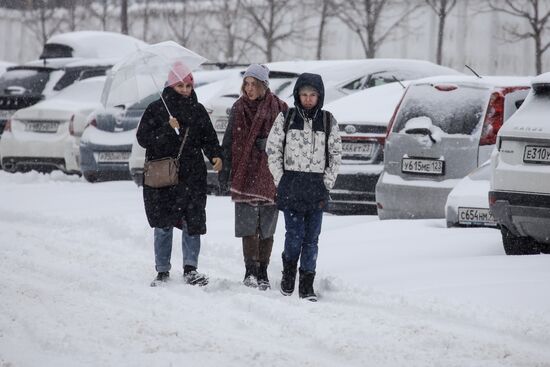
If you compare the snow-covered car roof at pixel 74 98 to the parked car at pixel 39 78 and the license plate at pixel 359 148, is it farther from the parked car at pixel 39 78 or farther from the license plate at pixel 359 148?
the license plate at pixel 359 148

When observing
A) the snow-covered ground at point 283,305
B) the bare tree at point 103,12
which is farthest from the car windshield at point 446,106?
the bare tree at point 103,12

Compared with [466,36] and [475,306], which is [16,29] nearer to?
[466,36]

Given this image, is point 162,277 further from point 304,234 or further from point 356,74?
point 356,74

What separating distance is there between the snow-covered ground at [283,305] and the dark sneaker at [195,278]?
0.26ft

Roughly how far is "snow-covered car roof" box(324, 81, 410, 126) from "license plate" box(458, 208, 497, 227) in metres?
2.05

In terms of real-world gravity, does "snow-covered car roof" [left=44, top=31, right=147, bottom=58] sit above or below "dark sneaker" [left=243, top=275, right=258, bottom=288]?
above

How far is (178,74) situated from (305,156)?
1.27m

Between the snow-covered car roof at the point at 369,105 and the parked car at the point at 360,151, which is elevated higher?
the snow-covered car roof at the point at 369,105

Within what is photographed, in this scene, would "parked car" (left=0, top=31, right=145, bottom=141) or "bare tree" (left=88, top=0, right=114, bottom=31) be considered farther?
"bare tree" (left=88, top=0, right=114, bottom=31)

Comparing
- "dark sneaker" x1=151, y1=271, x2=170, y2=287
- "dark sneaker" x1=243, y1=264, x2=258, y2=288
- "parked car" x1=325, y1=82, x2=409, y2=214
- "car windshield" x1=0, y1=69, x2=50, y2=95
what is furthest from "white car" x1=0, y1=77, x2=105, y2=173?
"dark sneaker" x1=243, y1=264, x2=258, y2=288

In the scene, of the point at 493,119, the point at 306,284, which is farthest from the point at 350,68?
the point at 306,284

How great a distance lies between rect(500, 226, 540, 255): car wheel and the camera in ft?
25.6

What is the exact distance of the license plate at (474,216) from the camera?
29.0 feet

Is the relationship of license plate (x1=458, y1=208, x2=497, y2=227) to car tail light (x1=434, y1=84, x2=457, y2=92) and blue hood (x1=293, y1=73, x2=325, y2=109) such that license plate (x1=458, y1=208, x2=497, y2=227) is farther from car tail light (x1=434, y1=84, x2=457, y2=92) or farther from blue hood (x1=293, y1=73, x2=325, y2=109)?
blue hood (x1=293, y1=73, x2=325, y2=109)
